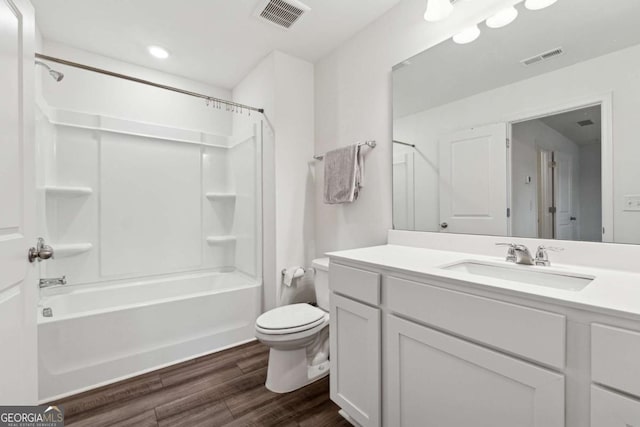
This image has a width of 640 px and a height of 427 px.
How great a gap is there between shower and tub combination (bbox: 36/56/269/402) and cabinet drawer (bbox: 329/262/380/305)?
3.97 ft

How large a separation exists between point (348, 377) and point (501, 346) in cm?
76

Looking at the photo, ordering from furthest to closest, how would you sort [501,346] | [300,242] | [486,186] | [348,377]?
[300,242] < [486,186] < [348,377] < [501,346]

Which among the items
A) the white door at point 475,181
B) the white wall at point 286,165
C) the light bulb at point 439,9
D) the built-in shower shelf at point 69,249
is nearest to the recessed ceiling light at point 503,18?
the light bulb at point 439,9

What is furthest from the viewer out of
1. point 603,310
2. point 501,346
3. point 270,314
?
point 270,314

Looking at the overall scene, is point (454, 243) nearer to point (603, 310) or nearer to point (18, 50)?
point (603, 310)

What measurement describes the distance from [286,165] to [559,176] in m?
1.79

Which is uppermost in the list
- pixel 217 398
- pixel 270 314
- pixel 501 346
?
pixel 501 346

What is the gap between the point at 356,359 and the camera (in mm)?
1248

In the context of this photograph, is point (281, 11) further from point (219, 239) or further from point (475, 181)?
point (219, 239)

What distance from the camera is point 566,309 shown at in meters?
0.69

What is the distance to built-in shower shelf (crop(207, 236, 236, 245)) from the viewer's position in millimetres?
2820

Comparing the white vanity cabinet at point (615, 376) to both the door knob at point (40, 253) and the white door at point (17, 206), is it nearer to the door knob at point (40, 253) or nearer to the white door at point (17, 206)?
the white door at point (17, 206)

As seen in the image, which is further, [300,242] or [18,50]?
[300,242]

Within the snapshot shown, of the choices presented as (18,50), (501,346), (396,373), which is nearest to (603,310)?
(501,346)
